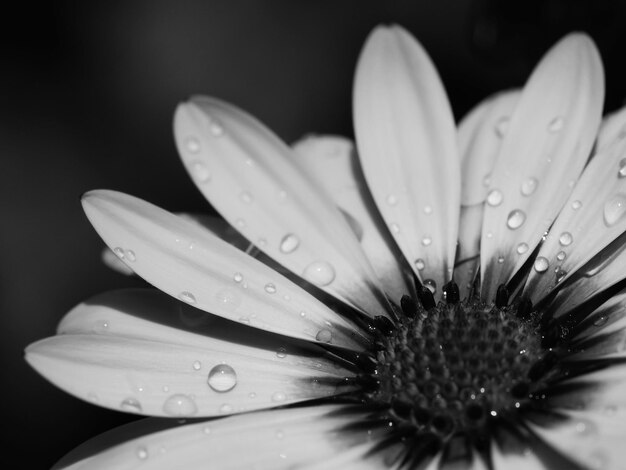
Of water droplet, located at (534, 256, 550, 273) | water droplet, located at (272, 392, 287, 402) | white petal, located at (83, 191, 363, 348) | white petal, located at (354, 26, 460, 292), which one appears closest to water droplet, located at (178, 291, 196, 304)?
white petal, located at (83, 191, 363, 348)

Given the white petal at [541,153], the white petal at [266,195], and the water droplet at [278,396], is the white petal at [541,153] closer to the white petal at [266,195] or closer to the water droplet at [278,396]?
the white petal at [266,195]

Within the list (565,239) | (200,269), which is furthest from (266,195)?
(565,239)

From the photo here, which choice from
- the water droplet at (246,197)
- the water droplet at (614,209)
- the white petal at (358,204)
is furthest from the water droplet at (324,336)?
the water droplet at (614,209)

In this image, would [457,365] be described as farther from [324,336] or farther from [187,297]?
[187,297]

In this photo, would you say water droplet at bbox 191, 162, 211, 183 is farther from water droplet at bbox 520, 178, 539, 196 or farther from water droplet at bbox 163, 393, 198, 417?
water droplet at bbox 520, 178, 539, 196

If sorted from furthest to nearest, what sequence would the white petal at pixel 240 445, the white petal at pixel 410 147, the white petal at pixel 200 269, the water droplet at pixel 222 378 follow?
the white petal at pixel 410 147 < the white petal at pixel 200 269 < the water droplet at pixel 222 378 < the white petal at pixel 240 445

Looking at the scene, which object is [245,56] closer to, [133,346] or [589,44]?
[589,44]

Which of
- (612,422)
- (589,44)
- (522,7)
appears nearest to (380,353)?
(612,422)
